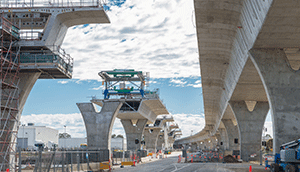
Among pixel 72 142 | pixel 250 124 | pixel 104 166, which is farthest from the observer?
pixel 72 142

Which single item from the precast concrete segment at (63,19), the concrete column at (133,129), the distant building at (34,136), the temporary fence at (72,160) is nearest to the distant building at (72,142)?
→ the distant building at (34,136)

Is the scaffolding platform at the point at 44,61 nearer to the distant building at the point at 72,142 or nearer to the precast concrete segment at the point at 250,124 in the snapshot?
the precast concrete segment at the point at 250,124

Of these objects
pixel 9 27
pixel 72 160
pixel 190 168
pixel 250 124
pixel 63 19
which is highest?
pixel 63 19

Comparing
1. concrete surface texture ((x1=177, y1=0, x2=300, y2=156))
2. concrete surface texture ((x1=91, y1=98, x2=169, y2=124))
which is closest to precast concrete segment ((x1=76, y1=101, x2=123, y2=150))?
concrete surface texture ((x1=177, y1=0, x2=300, y2=156))

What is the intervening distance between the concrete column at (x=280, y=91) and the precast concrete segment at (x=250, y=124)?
22.0 m

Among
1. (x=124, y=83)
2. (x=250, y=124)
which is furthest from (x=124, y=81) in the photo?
(x=250, y=124)

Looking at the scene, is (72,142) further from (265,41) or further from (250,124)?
(265,41)

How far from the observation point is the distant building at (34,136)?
79.5 meters

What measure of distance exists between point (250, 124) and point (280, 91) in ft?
75.6

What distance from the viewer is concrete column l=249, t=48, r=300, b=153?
892 inches

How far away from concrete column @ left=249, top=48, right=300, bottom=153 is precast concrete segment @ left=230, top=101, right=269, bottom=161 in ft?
72.1

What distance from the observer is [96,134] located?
3641cm

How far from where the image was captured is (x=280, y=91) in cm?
2294

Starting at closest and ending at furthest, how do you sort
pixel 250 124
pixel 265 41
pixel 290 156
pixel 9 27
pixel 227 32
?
pixel 290 156 < pixel 265 41 < pixel 227 32 < pixel 9 27 < pixel 250 124
